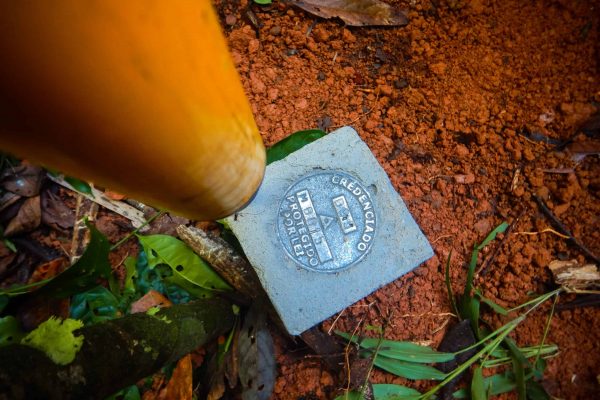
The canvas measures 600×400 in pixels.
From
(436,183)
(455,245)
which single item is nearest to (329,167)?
(436,183)

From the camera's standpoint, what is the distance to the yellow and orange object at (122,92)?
350 millimetres

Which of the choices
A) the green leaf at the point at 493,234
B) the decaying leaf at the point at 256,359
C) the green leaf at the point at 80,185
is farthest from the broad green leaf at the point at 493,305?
the green leaf at the point at 80,185

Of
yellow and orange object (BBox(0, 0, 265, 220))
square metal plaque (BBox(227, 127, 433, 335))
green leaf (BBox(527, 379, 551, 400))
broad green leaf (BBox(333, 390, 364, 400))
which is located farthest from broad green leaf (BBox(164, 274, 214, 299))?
green leaf (BBox(527, 379, 551, 400))

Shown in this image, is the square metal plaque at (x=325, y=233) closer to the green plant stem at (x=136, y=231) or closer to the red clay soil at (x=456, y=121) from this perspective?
the red clay soil at (x=456, y=121)

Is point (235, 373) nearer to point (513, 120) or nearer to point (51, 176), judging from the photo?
point (51, 176)

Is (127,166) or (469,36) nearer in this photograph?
(127,166)

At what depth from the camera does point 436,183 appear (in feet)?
5.88

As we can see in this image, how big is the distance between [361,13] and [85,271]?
164 cm

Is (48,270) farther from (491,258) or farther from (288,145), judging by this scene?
(491,258)

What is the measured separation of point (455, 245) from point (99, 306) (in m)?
1.48

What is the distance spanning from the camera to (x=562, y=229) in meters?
1.70

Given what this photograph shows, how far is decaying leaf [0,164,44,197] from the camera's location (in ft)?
5.78

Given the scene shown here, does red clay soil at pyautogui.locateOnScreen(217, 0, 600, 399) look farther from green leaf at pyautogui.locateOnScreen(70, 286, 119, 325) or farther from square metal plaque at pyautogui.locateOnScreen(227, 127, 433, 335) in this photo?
green leaf at pyautogui.locateOnScreen(70, 286, 119, 325)

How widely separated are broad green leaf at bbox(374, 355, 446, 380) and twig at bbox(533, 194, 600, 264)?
2.55 feet
